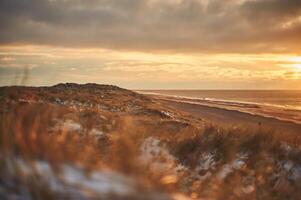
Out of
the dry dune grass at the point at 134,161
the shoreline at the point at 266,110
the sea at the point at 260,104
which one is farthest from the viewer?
the sea at the point at 260,104

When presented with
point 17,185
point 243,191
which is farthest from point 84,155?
point 243,191

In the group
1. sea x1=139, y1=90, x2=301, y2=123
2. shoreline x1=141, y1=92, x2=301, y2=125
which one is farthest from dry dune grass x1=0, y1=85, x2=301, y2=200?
sea x1=139, y1=90, x2=301, y2=123

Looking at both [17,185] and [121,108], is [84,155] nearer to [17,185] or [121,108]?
[17,185]

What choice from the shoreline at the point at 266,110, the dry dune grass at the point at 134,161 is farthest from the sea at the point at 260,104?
the dry dune grass at the point at 134,161

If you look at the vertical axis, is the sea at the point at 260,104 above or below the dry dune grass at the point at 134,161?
below

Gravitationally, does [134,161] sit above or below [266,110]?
above

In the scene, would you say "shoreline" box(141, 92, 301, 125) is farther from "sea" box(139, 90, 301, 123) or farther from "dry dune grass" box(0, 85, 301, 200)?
"dry dune grass" box(0, 85, 301, 200)

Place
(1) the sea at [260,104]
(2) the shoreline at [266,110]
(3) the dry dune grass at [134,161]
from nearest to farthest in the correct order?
1. (3) the dry dune grass at [134,161]
2. (2) the shoreline at [266,110]
3. (1) the sea at [260,104]

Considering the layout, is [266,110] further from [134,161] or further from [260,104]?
[134,161]

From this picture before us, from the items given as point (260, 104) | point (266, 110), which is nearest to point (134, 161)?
point (266, 110)

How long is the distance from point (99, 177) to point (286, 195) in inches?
184

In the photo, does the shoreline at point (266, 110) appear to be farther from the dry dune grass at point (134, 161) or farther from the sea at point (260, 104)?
the dry dune grass at point (134, 161)

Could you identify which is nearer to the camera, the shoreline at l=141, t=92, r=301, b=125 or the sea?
the shoreline at l=141, t=92, r=301, b=125

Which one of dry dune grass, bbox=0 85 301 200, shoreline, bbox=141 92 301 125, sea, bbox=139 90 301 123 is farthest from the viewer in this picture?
sea, bbox=139 90 301 123
